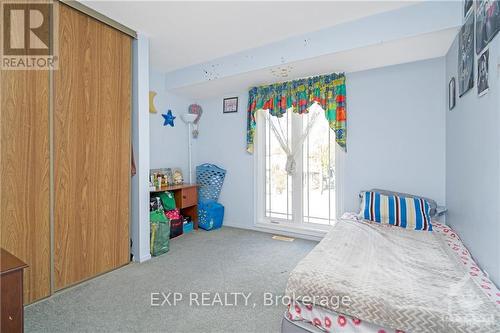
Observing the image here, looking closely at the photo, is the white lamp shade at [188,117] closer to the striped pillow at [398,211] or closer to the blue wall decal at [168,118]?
the blue wall decal at [168,118]

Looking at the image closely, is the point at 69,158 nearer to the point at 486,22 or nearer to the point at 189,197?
the point at 189,197

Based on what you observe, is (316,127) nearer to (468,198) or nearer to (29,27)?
(468,198)

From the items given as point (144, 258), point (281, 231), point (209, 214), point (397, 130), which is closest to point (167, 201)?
point (209, 214)

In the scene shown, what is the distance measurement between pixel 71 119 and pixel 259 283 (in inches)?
86.9

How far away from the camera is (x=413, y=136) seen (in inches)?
119

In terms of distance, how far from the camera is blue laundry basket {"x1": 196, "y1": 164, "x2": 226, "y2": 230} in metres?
4.18

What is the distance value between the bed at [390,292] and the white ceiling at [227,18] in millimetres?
2066

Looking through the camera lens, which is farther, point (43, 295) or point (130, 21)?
point (130, 21)

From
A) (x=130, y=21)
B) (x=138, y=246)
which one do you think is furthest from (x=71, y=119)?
(x=138, y=246)

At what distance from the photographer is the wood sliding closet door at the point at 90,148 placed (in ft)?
7.34

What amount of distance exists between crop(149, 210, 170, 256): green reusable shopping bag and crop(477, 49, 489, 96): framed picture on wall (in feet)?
10.2

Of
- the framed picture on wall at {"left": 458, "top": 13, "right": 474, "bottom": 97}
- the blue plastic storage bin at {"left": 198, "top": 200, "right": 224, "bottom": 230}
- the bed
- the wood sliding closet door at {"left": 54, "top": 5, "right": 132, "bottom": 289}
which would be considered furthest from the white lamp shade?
the framed picture on wall at {"left": 458, "top": 13, "right": 474, "bottom": 97}

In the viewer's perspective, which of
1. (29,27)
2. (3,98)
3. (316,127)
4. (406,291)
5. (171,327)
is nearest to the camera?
(406,291)

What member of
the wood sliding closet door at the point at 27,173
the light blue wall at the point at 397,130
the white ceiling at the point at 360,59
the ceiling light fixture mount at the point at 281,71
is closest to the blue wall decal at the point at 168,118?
the white ceiling at the point at 360,59
